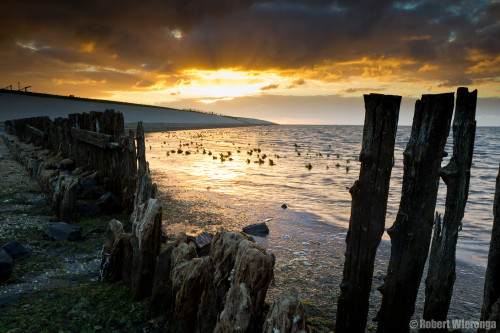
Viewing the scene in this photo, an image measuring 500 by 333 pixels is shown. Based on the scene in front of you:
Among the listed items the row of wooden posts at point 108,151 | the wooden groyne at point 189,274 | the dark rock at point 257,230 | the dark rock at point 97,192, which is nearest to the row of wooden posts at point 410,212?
the wooden groyne at point 189,274

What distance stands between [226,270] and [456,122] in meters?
2.71

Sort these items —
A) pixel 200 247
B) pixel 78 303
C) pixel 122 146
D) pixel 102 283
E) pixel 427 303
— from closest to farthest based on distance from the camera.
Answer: pixel 427 303 < pixel 78 303 < pixel 102 283 < pixel 200 247 < pixel 122 146

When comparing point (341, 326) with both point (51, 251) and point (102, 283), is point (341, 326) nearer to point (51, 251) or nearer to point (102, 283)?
point (102, 283)

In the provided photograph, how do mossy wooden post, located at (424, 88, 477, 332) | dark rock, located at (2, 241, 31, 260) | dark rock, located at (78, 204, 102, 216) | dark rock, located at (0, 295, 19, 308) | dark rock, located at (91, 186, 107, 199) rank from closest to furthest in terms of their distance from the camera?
mossy wooden post, located at (424, 88, 477, 332) → dark rock, located at (0, 295, 19, 308) → dark rock, located at (2, 241, 31, 260) → dark rock, located at (78, 204, 102, 216) → dark rock, located at (91, 186, 107, 199)

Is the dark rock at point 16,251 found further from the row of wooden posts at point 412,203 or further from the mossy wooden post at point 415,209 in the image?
the mossy wooden post at point 415,209

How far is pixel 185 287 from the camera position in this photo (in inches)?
126

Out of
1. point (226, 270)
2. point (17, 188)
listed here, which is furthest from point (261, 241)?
point (17, 188)

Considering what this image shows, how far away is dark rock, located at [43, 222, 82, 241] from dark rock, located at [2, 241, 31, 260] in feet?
2.20

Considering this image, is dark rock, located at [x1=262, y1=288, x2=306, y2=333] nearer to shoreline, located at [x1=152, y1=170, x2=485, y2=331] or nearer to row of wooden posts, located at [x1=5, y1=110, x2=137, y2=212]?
shoreline, located at [x1=152, y1=170, x2=485, y2=331]

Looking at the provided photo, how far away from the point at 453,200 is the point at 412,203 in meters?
0.42

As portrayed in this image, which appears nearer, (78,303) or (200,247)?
(78,303)

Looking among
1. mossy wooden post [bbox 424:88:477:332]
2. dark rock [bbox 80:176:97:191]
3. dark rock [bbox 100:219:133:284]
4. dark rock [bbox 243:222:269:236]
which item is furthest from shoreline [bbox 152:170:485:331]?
dark rock [bbox 80:176:97:191]

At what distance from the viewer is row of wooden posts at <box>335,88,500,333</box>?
280 centimetres

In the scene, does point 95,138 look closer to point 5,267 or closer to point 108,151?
point 108,151
